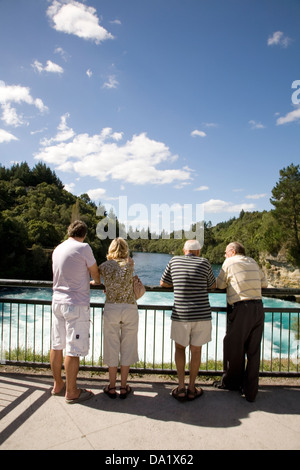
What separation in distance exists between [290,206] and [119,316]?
149 feet

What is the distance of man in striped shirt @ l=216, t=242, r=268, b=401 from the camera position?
3162mm

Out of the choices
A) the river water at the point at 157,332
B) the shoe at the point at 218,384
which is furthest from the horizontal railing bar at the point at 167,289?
the river water at the point at 157,332

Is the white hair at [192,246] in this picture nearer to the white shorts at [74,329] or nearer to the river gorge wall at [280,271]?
the white shorts at [74,329]

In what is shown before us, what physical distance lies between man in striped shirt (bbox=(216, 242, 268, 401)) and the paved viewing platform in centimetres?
26

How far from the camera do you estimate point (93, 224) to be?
68125mm

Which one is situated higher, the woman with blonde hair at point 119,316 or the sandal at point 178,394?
the woman with blonde hair at point 119,316

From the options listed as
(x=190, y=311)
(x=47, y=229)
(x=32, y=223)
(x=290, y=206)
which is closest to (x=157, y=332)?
(x=190, y=311)

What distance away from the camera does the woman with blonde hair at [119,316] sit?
10.1 feet

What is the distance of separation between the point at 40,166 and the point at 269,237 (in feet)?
253

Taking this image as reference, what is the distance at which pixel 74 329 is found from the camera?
301 centimetres

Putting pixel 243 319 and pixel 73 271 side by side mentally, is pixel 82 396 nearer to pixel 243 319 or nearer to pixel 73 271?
pixel 73 271

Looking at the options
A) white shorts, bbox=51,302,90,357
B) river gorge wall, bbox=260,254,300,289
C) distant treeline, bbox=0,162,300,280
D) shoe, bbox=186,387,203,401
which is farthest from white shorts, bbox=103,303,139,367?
river gorge wall, bbox=260,254,300,289

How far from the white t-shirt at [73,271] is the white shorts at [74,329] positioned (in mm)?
75
